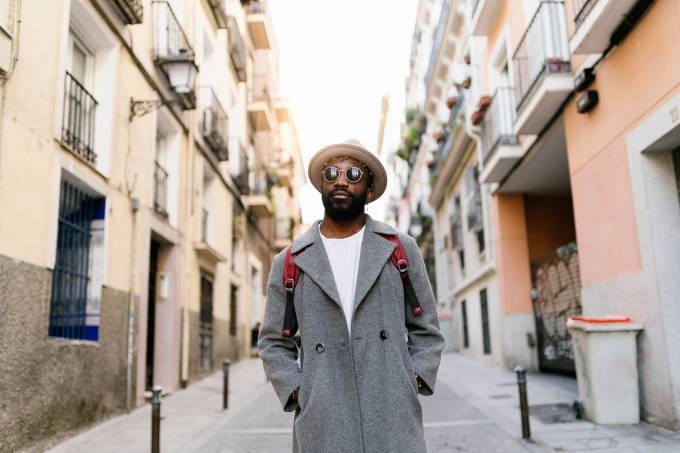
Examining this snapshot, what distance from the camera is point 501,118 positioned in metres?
12.4

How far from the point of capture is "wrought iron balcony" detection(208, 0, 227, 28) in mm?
15266

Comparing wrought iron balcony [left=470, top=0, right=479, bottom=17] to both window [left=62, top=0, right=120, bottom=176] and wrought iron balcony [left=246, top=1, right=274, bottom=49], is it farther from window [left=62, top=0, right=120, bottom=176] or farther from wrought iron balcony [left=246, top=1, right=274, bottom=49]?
wrought iron balcony [left=246, top=1, right=274, bottom=49]

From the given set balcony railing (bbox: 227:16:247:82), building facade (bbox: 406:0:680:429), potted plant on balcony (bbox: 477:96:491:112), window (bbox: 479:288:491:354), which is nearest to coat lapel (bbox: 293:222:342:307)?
building facade (bbox: 406:0:680:429)

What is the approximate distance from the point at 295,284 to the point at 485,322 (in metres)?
14.7

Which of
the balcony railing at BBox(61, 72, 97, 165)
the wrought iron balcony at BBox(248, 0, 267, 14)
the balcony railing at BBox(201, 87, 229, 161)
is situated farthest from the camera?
the wrought iron balcony at BBox(248, 0, 267, 14)

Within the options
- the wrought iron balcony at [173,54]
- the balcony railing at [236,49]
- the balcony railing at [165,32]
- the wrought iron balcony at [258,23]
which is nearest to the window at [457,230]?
the balcony railing at [236,49]

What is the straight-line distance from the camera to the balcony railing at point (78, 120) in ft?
26.3

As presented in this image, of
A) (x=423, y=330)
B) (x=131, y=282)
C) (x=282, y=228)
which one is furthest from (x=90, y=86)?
(x=282, y=228)

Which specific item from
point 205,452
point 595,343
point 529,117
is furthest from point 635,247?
point 205,452

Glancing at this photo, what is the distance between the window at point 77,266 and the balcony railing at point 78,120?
0.53 m

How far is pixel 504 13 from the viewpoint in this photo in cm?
1262

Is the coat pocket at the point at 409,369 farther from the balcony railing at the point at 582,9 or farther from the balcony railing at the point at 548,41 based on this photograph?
the balcony railing at the point at 548,41

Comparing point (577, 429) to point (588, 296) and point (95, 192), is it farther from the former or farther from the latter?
point (95, 192)

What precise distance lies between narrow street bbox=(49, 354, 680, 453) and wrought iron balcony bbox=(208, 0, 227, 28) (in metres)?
9.01
